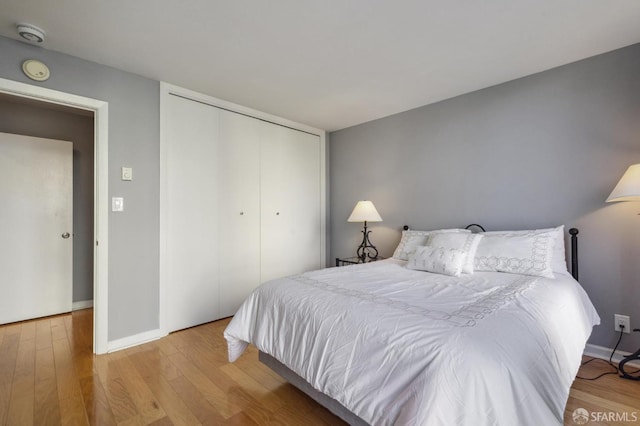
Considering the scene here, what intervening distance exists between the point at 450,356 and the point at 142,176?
8.99 feet

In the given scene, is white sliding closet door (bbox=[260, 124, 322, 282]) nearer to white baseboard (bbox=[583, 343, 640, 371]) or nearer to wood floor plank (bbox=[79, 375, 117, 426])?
wood floor plank (bbox=[79, 375, 117, 426])

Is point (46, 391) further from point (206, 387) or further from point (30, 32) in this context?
point (30, 32)

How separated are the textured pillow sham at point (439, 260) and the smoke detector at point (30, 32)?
3.20m

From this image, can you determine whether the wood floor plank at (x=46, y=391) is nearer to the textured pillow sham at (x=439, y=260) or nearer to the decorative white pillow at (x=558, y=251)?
the textured pillow sham at (x=439, y=260)

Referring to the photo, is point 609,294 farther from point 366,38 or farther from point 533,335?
point 366,38

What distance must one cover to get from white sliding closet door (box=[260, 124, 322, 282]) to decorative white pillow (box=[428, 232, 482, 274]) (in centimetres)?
196

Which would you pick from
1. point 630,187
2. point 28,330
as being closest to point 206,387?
point 28,330

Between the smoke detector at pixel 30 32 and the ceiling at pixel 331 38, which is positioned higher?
the ceiling at pixel 331 38

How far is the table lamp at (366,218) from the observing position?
11.4ft

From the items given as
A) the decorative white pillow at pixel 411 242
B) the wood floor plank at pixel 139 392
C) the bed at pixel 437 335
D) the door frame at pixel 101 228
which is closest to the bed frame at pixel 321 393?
the bed at pixel 437 335

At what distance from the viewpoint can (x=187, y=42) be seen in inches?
85.0

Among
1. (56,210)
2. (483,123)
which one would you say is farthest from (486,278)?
(56,210)

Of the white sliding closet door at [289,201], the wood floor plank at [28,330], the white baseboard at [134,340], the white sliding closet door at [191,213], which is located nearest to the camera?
the white baseboard at [134,340]

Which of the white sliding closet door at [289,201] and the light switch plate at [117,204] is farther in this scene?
the white sliding closet door at [289,201]
